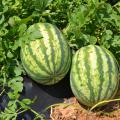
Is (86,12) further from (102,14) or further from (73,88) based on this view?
(73,88)

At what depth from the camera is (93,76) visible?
2.69 meters

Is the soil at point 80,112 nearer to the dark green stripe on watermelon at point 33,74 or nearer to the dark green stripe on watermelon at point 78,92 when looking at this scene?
the dark green stripe on watermelon at point 78,92

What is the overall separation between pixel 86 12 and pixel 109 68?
1.52 feet

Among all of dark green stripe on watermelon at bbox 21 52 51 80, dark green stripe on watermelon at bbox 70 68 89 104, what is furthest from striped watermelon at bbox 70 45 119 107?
dark green stripe on watermelon at bbox 21 52 51 80

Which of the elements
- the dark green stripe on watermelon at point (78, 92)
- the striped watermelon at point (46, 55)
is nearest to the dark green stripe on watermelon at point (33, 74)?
the striped watermelon at point (46, 55)

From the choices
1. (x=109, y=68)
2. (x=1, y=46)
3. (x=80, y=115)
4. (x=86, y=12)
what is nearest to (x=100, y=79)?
(x=109, y=68)

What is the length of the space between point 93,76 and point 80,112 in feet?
1.09

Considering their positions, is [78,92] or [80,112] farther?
[80,112]

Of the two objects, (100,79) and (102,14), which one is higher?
(102,14)

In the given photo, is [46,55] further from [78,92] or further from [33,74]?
[78,92]

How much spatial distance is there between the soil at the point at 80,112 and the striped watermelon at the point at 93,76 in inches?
3.8

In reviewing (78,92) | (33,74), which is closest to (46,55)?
(33,74)

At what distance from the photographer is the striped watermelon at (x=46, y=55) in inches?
107

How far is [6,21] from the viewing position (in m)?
2.97
